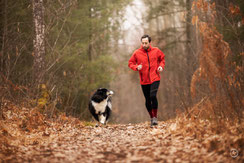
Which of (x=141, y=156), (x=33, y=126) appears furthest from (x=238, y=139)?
(x=33, y=126)

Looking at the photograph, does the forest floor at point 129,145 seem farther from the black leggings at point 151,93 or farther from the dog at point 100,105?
the dog at point 100,105

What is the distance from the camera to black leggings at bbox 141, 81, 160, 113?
21.9 feet

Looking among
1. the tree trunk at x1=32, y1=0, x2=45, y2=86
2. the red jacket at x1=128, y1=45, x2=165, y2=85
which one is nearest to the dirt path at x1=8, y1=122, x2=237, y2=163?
the red jacket at x1=128, y1=45, x2=165, y2=85

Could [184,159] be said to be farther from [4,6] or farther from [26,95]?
[4,6]

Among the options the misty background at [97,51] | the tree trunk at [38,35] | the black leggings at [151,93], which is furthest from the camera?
the tree trunk at [38,35]

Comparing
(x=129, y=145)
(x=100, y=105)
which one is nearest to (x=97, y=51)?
(x=100, y=105)

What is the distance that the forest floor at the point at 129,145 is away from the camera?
3832 millimetres

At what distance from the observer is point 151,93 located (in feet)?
22.0

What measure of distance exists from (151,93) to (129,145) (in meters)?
2.23

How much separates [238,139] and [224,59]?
1505 millimetres

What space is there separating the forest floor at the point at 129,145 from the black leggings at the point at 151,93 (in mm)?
1314

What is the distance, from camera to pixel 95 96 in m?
8.23

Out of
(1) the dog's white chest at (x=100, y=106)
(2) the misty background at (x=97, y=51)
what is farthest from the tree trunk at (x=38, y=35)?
(1) the dog's white chest at (x=100, y=106)

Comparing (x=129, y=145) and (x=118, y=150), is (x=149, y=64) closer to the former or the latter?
(x=129, y=145)
